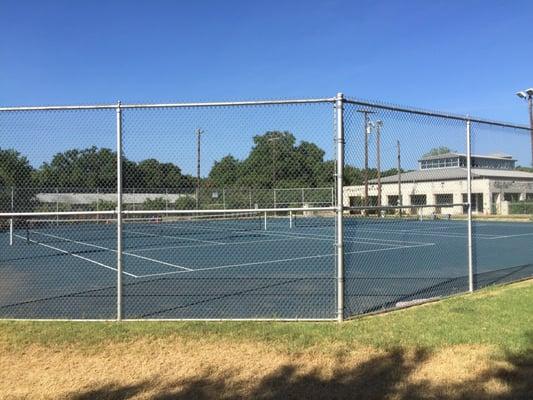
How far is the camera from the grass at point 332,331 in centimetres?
583

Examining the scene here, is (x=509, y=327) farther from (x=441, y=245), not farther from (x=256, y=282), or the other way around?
(x=441, y=245)

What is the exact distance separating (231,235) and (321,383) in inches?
846

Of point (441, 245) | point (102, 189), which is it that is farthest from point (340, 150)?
point (441, 245)

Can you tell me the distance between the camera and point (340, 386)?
475 centimetres

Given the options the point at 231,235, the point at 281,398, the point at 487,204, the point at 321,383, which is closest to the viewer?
the point at 281,398

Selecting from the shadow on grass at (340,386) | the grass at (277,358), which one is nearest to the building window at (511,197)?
the grass at (277,358)

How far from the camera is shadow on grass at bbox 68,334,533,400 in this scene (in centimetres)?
452

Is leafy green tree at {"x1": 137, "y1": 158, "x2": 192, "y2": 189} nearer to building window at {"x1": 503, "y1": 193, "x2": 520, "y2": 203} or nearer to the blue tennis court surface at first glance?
the blue tennis court surface

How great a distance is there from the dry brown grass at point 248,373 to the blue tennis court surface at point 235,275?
5.98 feet

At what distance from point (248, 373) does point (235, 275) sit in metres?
7.02

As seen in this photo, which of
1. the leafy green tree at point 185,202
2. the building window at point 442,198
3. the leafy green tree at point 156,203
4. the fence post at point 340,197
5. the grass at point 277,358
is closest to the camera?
the grass at point 277,358

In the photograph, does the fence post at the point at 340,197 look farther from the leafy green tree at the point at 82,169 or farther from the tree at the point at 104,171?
the leafy green tree at the point at 82,169

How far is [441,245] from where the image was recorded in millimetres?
20391

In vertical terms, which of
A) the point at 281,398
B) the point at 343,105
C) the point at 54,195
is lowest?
the point at 281,398
